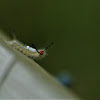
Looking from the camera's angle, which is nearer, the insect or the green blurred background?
the insect

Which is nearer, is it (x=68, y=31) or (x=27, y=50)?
(x=27, y=50)

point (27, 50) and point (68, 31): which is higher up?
point (68, 31)

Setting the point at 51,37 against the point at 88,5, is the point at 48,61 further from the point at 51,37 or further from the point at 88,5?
the point at 88,5

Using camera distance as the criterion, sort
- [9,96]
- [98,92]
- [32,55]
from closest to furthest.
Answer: [9,96], [32,55], [98,92]

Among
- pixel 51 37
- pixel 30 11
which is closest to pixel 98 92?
pixel 51 37

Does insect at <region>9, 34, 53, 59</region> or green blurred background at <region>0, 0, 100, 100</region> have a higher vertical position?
green blurred background at <region>0, 0, 100, 100</region>

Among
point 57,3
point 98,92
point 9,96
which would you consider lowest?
point 9,96

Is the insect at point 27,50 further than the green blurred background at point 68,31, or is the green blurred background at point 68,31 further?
the green blurred background at point 68,31

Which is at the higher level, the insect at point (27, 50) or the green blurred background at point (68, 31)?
the green blurred background at point (68, 31)
